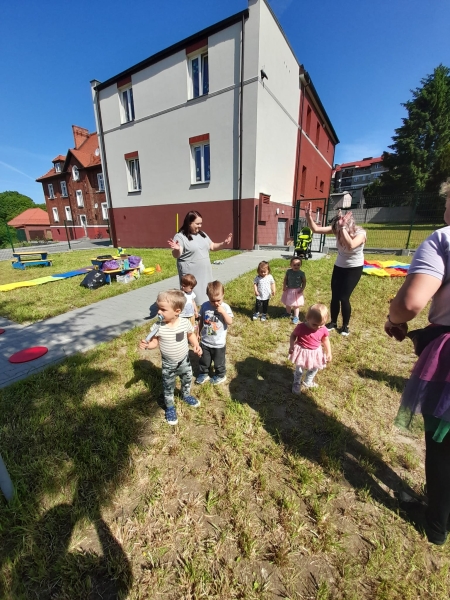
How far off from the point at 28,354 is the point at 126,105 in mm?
17693

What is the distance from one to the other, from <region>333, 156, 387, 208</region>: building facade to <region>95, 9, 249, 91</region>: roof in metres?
63.6

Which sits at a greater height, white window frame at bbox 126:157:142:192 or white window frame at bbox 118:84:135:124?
white window frame at bbox 118:84:135:124

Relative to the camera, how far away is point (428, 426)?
58.4 inches

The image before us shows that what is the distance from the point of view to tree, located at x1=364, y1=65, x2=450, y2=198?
31.9 meters

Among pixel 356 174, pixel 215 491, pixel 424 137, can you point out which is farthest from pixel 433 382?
pixel 356 174

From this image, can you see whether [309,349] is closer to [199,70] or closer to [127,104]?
[199,70]

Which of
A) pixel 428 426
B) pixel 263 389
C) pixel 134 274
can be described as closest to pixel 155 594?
pixel 428 426

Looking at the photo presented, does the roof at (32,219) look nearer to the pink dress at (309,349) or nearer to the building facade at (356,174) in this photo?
the pink dress at (309,349)

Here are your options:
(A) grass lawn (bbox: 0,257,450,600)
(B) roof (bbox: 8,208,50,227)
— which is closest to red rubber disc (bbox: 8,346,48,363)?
(A) grass lawn (bbox: 0,257,450,600)

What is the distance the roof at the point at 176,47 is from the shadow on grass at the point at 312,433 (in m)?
14.9

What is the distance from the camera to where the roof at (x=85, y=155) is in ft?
94.1

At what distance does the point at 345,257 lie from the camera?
388cm

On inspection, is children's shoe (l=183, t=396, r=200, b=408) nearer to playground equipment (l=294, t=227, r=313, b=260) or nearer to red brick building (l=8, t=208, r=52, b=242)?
playground equipment (l=294, t=227, r=313, b=260)

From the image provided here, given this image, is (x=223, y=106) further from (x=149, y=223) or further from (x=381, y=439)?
(x=381, y=439)
